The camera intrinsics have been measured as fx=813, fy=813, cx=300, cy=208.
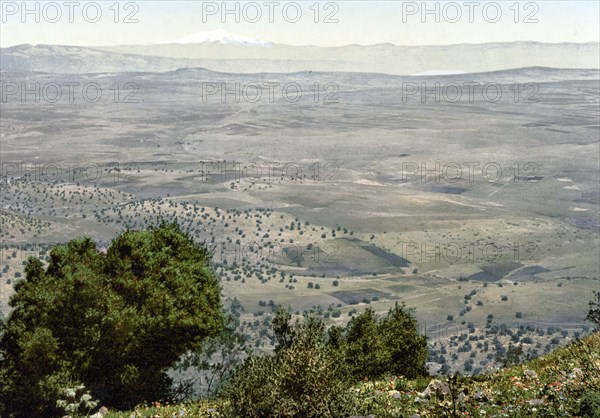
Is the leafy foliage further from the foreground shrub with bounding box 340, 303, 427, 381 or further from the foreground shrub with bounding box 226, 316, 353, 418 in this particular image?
the foreground shrub with bounding box 340, 303, 427, 381

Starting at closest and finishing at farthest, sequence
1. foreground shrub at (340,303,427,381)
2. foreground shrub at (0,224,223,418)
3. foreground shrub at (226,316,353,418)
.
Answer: foreground shrub at (226,316,353,418)
foreground shrub at (0,224,223,418)
foreground shrub at (340,303,427,381)

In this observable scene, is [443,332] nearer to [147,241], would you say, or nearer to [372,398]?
[147,241]

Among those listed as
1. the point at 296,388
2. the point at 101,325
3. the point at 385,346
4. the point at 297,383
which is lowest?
the point at 385,346

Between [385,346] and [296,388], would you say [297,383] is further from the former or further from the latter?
[385,346]

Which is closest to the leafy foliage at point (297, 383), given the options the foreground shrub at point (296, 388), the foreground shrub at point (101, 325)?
the foreground shrub at point (296, 388)

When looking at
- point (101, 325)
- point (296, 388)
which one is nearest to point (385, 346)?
point (101, 325)

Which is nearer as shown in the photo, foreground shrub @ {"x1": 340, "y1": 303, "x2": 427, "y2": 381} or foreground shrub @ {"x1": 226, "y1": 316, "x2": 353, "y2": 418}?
foreground shrub @ {"x1": 226, "y1": 316, "x2": 353, "y2": 418}

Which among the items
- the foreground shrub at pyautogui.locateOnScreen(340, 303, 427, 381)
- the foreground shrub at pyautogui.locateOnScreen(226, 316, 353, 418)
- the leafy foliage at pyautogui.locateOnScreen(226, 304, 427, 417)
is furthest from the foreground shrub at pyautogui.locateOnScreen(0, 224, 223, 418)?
the foreground shrub at pyautogui.locateOnScreen(226, 316, 353, 418)

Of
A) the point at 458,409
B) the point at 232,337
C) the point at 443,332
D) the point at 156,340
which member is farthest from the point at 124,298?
the point at 443,332
